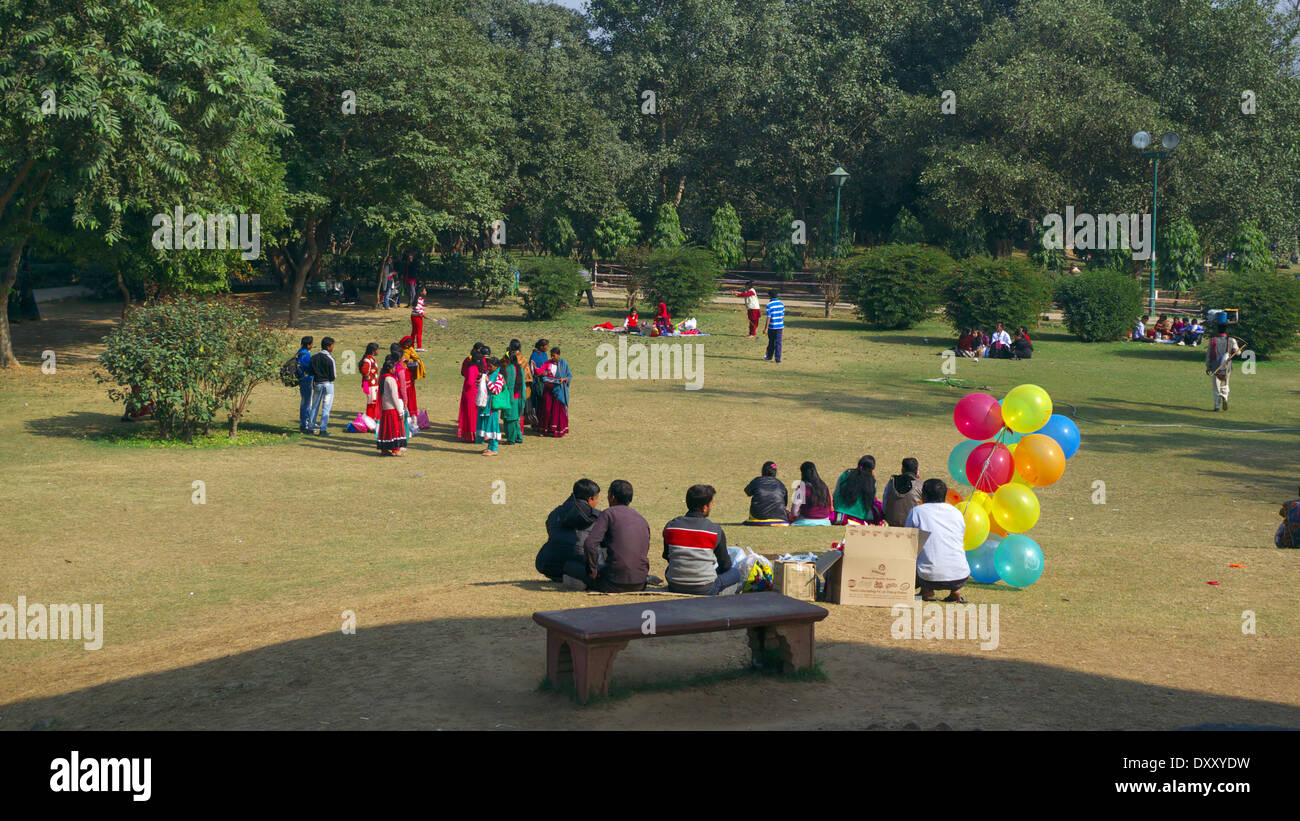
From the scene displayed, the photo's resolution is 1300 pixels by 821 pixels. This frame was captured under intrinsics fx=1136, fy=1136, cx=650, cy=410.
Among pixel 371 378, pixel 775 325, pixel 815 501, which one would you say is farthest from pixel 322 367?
pixel 775 325

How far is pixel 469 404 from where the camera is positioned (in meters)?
18.5

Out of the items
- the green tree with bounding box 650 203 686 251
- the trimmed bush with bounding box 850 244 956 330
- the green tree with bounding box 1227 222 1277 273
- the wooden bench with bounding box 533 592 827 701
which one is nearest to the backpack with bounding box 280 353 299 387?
the wooden bench with bounding box 533 592 827 701

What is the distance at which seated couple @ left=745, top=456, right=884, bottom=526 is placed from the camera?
12.4 metres

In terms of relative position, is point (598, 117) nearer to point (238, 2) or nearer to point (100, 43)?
point (238, 2)

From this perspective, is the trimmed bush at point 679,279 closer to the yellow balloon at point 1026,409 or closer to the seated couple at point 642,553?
the yellow balloon at point 1026,409

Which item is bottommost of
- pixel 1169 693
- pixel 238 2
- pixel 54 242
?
pixel 1169 693

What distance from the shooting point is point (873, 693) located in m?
7.09

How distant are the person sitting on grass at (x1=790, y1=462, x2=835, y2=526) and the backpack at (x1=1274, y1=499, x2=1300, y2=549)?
4.62 metres

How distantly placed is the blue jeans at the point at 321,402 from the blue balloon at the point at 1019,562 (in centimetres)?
1241

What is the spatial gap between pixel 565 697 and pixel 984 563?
4991 millimetres

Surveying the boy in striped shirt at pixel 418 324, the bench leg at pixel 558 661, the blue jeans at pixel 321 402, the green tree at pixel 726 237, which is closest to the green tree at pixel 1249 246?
the green tree at pixel 726 237
